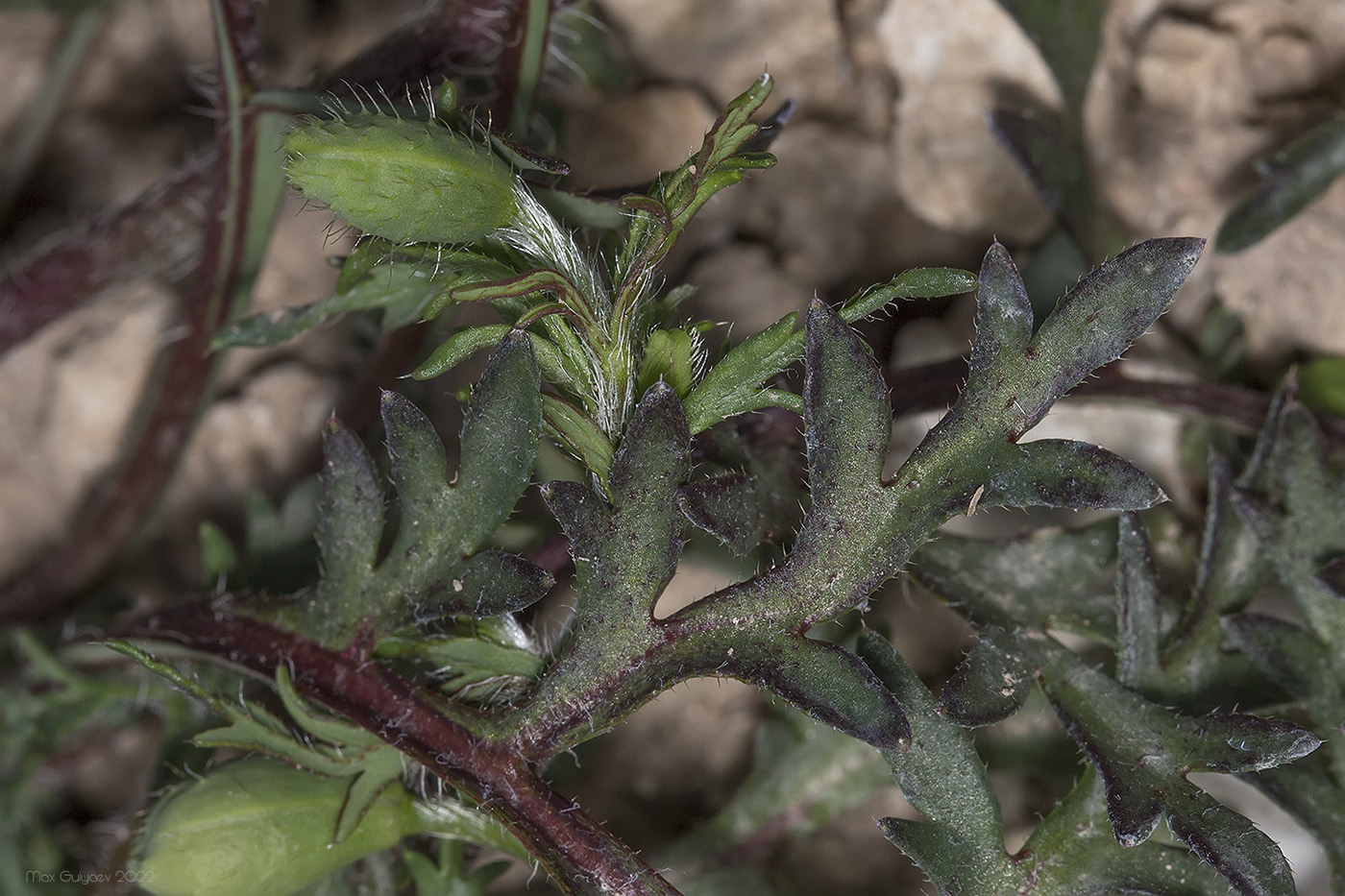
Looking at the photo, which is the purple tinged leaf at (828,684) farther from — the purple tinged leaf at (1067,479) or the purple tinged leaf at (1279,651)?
the purple tinged leaf at (1279,651)

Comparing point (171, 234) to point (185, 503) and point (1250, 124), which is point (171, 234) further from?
point (1250, 124)

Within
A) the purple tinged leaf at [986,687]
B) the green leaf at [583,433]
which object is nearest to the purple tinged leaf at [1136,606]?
the purple tinged leaf at [986,687]

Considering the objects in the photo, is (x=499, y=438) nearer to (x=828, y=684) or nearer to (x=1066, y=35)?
(x=828, y=684)

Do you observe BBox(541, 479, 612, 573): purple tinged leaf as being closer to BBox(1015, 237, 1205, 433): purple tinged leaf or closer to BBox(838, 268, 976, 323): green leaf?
BBox(838, 268, 976, 323): green leaf

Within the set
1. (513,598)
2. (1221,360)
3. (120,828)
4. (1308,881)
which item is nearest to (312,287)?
(120,828)

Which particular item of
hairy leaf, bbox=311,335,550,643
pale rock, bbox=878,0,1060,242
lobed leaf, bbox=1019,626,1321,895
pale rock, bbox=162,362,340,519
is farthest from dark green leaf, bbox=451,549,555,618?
pale rock, bbox=878,0,1060,242

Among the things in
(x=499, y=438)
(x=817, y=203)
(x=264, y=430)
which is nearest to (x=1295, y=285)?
(x=817, y=203)

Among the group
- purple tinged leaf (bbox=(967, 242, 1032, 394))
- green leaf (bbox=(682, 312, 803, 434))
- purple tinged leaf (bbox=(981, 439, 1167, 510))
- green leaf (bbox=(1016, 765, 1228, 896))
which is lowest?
green leaf (bbox=(1016, 765, 1228, 896))
